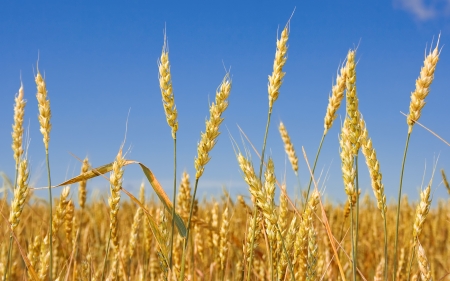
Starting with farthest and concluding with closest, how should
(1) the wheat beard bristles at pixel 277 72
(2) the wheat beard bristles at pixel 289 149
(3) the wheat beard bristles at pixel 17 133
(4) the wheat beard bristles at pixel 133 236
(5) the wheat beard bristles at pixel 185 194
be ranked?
(2) the wheat beard bristles at pixel 289 149 → (5) the wheat beard bristles at pixel 185 194 → (4) the wheat beard bristles at pixel 133 236 → (3) the wheat beard bristles at pixel 17 133 → (1) the wheat beard bristles at pixel 277 72

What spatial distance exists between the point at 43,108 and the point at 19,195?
0.33m

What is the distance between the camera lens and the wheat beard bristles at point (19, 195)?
175cm

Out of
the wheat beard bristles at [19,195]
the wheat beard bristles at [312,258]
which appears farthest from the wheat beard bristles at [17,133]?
the wheat beard bristles at [312,258]

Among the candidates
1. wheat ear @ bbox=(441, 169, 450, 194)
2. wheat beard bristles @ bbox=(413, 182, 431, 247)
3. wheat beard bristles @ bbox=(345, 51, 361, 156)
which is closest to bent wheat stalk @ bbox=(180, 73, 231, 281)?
wheat beard bristles @ bbox=(345, 51, 361, 156)

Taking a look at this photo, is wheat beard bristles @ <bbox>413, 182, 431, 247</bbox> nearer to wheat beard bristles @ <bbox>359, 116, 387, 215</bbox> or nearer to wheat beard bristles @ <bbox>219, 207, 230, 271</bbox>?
wheat beard bristles @ <bbox>359, 116, 387, 215</bbox>

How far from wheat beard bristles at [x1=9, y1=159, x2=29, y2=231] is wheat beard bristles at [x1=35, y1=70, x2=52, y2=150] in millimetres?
154

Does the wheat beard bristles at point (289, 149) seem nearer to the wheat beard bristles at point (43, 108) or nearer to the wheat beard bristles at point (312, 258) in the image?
the wheat beard bristles at point (312, 258)

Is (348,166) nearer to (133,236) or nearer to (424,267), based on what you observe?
(424,267)

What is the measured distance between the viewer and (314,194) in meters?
2.04

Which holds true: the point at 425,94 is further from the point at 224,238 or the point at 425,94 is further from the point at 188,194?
the point at 188,194

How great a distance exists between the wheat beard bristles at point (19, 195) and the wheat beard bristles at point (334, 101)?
1148 millimetres

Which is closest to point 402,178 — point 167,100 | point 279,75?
→ point 279,75

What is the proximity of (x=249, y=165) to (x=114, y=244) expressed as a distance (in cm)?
92

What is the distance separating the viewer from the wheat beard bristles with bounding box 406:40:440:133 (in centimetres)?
165
